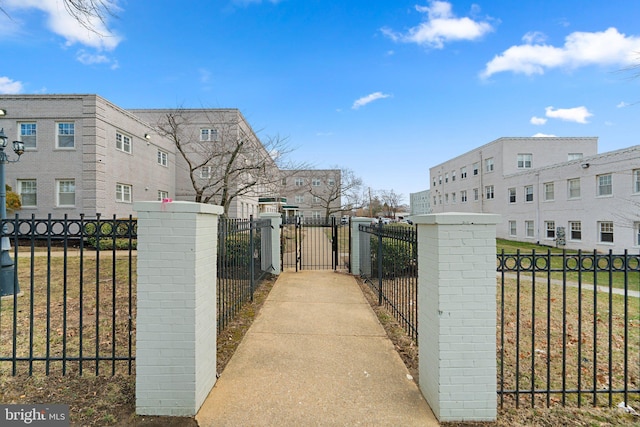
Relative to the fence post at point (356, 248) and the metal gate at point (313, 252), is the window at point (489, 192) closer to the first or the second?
the metal gate at point (313, 252)

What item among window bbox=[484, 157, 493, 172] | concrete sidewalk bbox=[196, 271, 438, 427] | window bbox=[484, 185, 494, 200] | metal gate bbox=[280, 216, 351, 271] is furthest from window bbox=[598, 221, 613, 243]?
concrete sidewalk bbox=[196, 271, 438, 427]

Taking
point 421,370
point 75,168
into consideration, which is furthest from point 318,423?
point 75,168

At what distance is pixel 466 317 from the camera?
291 centimetres

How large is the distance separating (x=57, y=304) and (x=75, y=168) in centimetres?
1451

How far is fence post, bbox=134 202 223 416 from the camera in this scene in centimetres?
295

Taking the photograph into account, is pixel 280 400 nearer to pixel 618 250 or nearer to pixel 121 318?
pixel 121 318

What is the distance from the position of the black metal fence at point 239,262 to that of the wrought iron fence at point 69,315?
1.24m

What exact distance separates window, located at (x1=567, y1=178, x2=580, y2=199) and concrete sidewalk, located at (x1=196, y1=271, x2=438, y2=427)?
2313 cm

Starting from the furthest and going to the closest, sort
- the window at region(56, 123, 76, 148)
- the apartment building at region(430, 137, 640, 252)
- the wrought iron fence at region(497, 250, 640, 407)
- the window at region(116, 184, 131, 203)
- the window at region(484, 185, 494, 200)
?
1. the window at region(484, 185, 494, 200)
2. the window at region(116, 184, 131, 203)
3. the apartment building at region(430, 137, 640, 252)
4. the window at region(56, 123, 76, 148)
5. the wrought iron fence at region(497, 250, 640, 407)

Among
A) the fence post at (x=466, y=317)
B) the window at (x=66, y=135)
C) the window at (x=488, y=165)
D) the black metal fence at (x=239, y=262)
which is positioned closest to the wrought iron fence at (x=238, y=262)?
the black metal fence at (x=239, y=262)

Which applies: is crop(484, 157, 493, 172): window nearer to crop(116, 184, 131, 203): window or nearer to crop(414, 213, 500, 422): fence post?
crop(116, 184, 131, 203): window

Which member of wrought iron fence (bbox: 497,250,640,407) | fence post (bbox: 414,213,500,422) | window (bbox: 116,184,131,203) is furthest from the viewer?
window (bbox: 116,184,131,203)

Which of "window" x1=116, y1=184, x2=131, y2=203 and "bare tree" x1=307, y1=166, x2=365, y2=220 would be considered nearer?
"window" x1=116, y1=184, x2=131, y2=203

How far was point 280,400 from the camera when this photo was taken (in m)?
3.12
